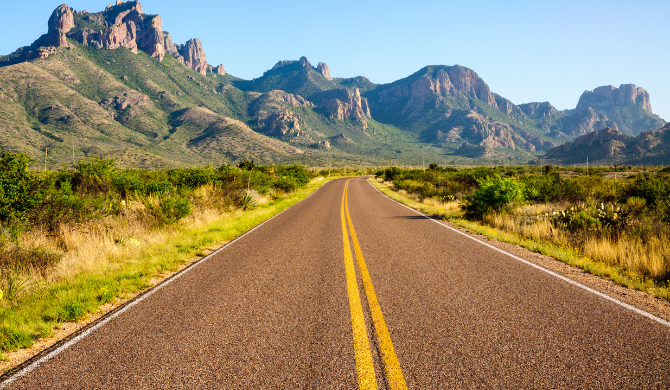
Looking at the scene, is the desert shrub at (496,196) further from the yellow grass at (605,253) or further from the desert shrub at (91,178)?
the desert shrub at (91,178)

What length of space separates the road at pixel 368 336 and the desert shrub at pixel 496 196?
292 inches

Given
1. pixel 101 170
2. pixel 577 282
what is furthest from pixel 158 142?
pixel 577 282

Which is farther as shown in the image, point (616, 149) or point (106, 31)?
point (106, 31)

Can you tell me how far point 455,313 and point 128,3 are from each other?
255782 millimetres

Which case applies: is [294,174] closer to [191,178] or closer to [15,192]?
[191,178]

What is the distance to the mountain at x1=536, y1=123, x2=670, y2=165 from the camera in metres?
99.1

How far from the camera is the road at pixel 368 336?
268 cm

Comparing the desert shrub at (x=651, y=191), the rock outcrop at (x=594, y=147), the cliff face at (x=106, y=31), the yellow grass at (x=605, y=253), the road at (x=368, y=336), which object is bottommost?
the yellow grass at (x=605, y=253)

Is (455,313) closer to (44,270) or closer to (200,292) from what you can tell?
(200,292)

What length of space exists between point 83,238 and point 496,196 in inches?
557

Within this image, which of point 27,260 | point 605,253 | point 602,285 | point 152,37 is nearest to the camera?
point 602,285

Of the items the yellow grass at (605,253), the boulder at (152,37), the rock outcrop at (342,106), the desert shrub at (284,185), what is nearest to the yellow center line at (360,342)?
the yellow grass at (605,253)

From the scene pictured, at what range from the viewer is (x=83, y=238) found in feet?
26.3

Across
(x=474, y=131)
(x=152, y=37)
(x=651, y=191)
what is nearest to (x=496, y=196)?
(x=651, y=191)
